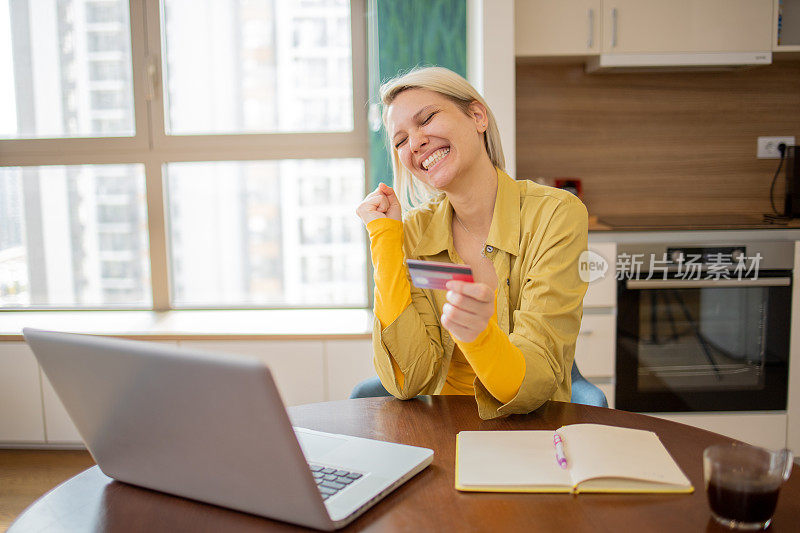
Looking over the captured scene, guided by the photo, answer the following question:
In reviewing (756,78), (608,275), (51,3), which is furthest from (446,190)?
(51,3)

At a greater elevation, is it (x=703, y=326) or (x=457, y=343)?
(x=457, y=343)

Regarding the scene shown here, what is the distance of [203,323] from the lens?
3.03m

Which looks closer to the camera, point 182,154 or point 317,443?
point 317,443

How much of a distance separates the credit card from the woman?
0.85 ft

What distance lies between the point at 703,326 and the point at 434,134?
1.71 metres

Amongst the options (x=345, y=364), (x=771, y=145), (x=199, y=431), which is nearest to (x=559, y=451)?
(x=199, y=431)

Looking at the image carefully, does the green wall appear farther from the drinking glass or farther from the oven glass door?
the drinking glass

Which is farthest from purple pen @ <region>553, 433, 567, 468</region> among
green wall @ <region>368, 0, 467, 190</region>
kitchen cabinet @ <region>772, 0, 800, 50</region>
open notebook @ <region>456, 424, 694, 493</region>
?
kitchen cabinet @ <region>772, 0, 800, 50</region>

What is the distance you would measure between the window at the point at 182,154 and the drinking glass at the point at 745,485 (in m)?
2.56

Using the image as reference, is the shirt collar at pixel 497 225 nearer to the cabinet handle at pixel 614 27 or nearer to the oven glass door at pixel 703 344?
the oven glass door at pixel 703 344

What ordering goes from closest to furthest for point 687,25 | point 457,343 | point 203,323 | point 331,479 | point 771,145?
point 331,479 → point 457,343 → point 687,25 → point 203,323 → point 771,145

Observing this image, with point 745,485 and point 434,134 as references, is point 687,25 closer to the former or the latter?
point 434,134

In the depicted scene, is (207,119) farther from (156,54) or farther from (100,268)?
(100,268)

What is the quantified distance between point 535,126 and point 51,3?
93.6 inches
